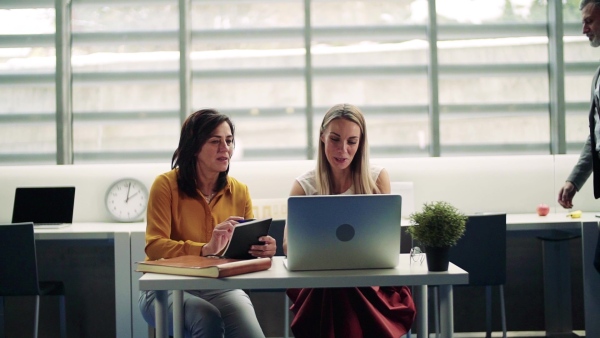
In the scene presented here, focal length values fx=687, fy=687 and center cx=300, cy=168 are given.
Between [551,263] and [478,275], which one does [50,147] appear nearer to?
[478,275]

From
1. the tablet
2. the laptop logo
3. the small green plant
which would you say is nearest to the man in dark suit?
the small green plant

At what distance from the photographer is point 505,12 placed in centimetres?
520

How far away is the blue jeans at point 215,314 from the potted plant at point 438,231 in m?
0.78

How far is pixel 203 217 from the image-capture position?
3.05 m

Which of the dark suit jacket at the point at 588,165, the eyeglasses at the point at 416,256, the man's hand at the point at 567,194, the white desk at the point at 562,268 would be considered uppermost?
the dark suit jacket at the point at 588,165

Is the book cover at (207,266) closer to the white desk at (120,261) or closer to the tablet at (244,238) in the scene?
the tablet at (244,238)

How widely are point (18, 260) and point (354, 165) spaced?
2060 millimetres

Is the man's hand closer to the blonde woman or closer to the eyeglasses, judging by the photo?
the blonde woman

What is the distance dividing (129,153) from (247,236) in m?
2.85

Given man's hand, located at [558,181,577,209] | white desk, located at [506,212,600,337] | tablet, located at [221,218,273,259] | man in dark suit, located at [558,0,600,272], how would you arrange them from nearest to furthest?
tablet, located at [221,218,273,259], man in dark suit, located at [558,0,600,272], man's hand, located at [558,181,577,209], white desk, located at [506,212,600,337]

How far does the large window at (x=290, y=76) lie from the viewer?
5.17m

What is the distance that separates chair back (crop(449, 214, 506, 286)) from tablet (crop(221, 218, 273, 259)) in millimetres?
1551

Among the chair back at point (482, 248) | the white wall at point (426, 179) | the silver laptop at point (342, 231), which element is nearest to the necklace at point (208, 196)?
the silver laptop at point (342, 231)

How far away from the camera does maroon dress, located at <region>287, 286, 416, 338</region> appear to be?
2592 mm
